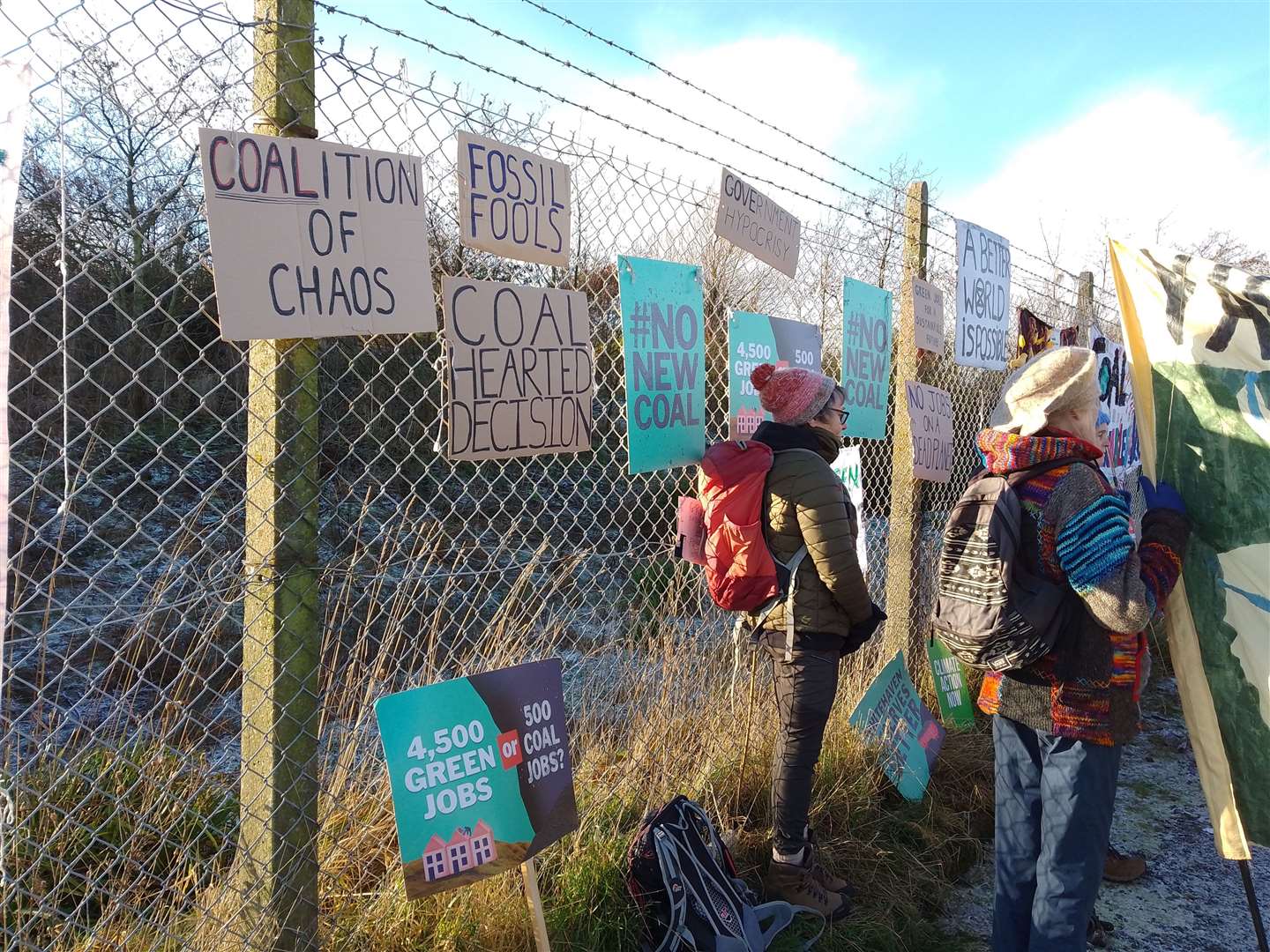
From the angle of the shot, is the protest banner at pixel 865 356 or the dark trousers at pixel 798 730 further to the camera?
the protest banner at pixel 865 356

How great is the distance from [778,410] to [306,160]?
5.95ft

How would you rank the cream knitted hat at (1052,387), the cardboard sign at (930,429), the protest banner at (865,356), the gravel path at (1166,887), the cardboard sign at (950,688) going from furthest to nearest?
the cardboard sign at (950,688) → the cardboard sign at (930,429) → the protest banner at (865,356) → the gravel path at (1166,887) → the cream knitted hat at (1052,387)

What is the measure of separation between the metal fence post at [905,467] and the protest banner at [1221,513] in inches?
Result: 69.2

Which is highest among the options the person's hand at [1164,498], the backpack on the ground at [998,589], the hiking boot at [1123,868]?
the person's hand at [1164,498]

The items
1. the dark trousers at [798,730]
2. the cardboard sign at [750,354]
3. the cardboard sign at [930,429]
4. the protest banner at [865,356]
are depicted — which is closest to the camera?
the dark trousers at [798,730]

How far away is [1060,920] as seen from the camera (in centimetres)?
236

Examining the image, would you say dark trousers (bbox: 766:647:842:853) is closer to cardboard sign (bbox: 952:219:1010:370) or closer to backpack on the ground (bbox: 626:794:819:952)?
backpack on the ground (bbox: 626:794:819:952)

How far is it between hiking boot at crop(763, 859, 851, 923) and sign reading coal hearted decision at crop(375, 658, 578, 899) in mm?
1036

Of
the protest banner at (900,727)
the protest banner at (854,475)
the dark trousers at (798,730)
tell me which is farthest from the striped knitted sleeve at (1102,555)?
the protest banner at (854,475)

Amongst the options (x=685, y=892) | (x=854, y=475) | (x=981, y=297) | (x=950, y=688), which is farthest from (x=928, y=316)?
(x=685, y=892)

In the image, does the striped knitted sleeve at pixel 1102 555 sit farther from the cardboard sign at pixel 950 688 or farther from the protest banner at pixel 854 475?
the cardboard sign at pixel 950 688

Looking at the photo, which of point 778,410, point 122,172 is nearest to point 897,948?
point 778,410

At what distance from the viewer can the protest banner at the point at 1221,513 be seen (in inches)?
98.9

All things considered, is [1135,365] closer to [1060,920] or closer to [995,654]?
→ [995,654]
